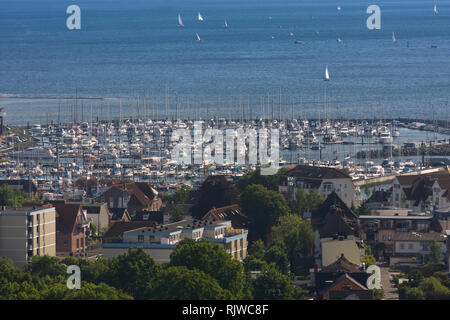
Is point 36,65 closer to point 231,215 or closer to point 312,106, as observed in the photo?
point 312,106

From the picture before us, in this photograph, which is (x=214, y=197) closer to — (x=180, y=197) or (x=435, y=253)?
(x=180, y=197)

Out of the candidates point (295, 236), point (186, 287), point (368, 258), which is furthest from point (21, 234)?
point (186, 287)

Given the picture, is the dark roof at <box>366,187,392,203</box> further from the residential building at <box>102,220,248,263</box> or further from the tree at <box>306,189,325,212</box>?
the residential building at <box>102,220,248,263</box>

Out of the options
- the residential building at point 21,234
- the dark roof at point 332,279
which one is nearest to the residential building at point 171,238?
the residential building at point 21,234

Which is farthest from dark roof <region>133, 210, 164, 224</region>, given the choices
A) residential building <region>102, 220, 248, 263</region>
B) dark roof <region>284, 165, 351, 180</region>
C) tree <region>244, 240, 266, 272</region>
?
dark roof <region>284, 165, 351, 180</region>

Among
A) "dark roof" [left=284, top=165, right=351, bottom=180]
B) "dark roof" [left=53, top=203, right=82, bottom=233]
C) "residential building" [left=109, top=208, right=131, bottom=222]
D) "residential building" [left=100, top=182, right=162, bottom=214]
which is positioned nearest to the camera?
"dark roof" [left=53, top=203, right=82, bottom=233]
